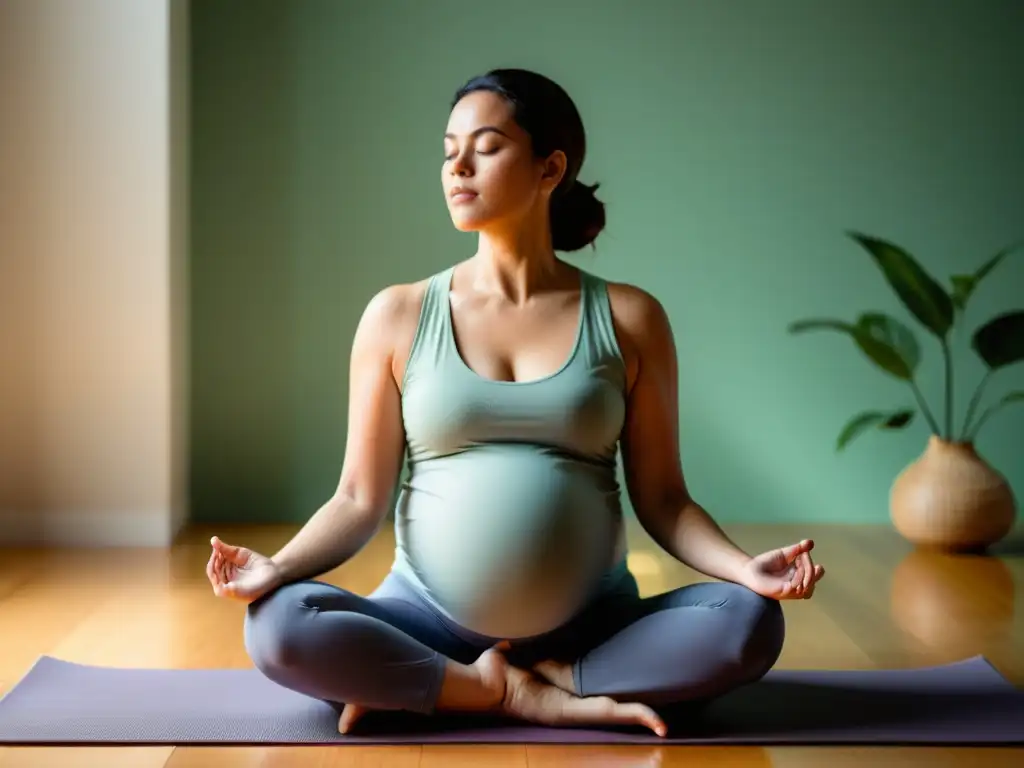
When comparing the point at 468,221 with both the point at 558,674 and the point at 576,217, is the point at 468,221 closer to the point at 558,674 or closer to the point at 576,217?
the point at 576,217

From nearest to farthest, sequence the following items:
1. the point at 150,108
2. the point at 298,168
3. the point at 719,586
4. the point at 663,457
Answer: the point at 719,586 < the point at 663,457 < the point at 150,108 < the point at 298,168

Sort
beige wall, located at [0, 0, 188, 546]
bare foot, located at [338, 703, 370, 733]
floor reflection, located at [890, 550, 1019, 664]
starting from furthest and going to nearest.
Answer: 1. beige wall, located at [0, 0, 188, 546]
2. floor reflection, located at [890, 550, 1019, 664]
3. bare foot, located at [338, 703, 370, 733]

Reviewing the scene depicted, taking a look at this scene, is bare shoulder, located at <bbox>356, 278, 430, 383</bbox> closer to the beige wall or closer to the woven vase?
the beige wall

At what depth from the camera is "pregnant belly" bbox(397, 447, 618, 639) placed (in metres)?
2.11

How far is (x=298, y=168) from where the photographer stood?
4.31 m

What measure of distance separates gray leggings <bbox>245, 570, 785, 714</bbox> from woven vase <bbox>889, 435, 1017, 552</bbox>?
1883 mm

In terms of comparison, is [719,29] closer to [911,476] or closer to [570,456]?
[911,476]

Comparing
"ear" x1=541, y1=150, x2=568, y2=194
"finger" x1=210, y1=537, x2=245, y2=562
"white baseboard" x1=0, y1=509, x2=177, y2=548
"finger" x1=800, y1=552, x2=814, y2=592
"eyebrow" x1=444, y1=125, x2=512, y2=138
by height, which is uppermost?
"eyebrow" x1=444, y1=125, x2=512, y2=138

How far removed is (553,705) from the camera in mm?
2135

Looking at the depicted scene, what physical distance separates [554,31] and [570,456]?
8.01ft

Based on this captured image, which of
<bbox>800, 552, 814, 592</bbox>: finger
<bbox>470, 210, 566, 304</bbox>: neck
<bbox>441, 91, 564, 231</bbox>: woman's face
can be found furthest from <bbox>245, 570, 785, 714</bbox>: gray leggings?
<bbox>441, 91, 564, 231</bbox>: woman's face

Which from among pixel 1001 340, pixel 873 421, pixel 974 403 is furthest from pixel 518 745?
pixel 974 403

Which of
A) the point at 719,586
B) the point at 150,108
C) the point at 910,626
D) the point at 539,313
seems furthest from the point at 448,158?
the point at 150,108

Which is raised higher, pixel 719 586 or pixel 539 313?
pixel 539 313
